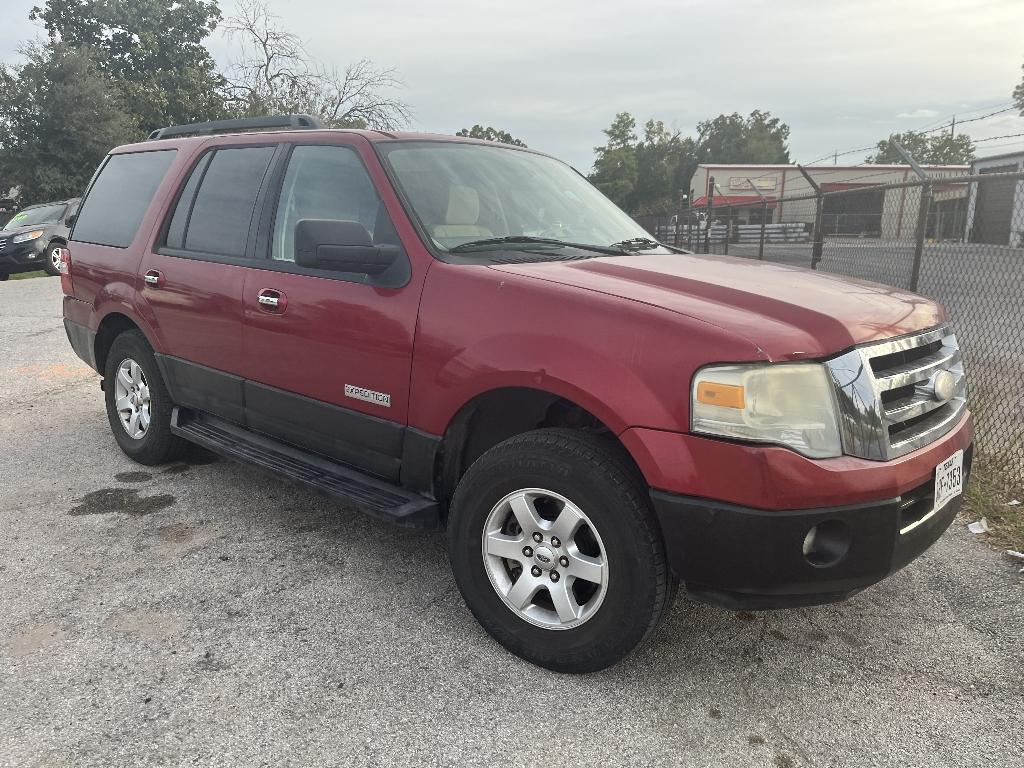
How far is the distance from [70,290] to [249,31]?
71.7 ft

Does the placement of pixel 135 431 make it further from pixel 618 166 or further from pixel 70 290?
pixel 618 166

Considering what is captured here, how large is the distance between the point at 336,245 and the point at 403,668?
1.52 metres

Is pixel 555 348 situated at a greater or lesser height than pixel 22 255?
greater

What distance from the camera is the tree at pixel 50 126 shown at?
26.0 metres

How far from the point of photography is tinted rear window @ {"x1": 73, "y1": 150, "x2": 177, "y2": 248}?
435 centimetres

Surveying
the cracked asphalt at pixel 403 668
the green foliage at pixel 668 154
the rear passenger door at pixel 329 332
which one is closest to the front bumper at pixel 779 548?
the cracked asphalt at pixel 403 668

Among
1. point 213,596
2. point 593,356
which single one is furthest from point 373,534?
point 593,356

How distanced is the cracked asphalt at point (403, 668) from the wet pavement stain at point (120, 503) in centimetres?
16

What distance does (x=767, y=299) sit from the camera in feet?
7.98

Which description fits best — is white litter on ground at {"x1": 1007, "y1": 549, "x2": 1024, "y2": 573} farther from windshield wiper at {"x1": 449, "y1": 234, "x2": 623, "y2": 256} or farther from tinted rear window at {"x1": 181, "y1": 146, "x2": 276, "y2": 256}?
tinted rear window at {"x1": 181, "y1": 146, "x2": 276, "y2": 256}

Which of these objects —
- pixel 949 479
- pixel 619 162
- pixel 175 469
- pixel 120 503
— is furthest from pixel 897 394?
pixel 619 162

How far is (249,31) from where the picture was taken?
23.4m

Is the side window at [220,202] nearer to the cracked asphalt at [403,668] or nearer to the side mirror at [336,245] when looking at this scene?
the side mirror at [336,245]

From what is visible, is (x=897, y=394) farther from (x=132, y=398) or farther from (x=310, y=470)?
(x=132, y=398)
